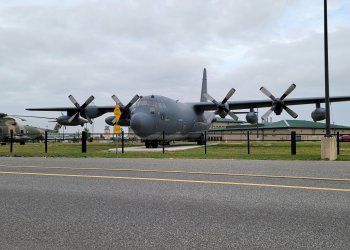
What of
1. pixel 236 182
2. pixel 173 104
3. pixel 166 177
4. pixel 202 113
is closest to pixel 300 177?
pixel 236 182

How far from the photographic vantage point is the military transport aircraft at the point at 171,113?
2839 centimetres

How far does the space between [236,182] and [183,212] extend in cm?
299

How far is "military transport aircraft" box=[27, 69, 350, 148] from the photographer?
1118 inches

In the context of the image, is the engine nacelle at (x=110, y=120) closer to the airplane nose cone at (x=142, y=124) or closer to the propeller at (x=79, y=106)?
the propeller at (x=79, y=106)

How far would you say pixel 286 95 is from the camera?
3122cm

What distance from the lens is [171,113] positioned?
30859 millimetres

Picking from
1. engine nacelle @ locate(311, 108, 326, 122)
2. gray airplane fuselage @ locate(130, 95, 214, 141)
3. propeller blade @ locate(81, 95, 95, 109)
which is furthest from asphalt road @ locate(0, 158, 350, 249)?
propeller blade @ locate(81, 95, 95, 109)

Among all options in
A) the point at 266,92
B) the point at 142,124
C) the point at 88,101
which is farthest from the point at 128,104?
the point at 266,92

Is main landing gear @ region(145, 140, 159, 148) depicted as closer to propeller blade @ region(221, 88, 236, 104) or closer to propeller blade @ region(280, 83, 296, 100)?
propeller blade @ region(221, 88, 236, 104)

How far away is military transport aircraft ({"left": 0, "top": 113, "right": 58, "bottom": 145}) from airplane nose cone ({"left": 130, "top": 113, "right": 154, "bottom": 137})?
2342 centimetres

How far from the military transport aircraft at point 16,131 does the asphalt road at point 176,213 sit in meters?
38.9

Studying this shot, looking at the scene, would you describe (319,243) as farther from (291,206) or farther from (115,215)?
(115,215)

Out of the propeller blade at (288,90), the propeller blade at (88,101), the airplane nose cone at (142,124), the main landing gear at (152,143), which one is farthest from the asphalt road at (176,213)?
the propeller blade at (88,101)

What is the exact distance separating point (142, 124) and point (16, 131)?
89.0ft
